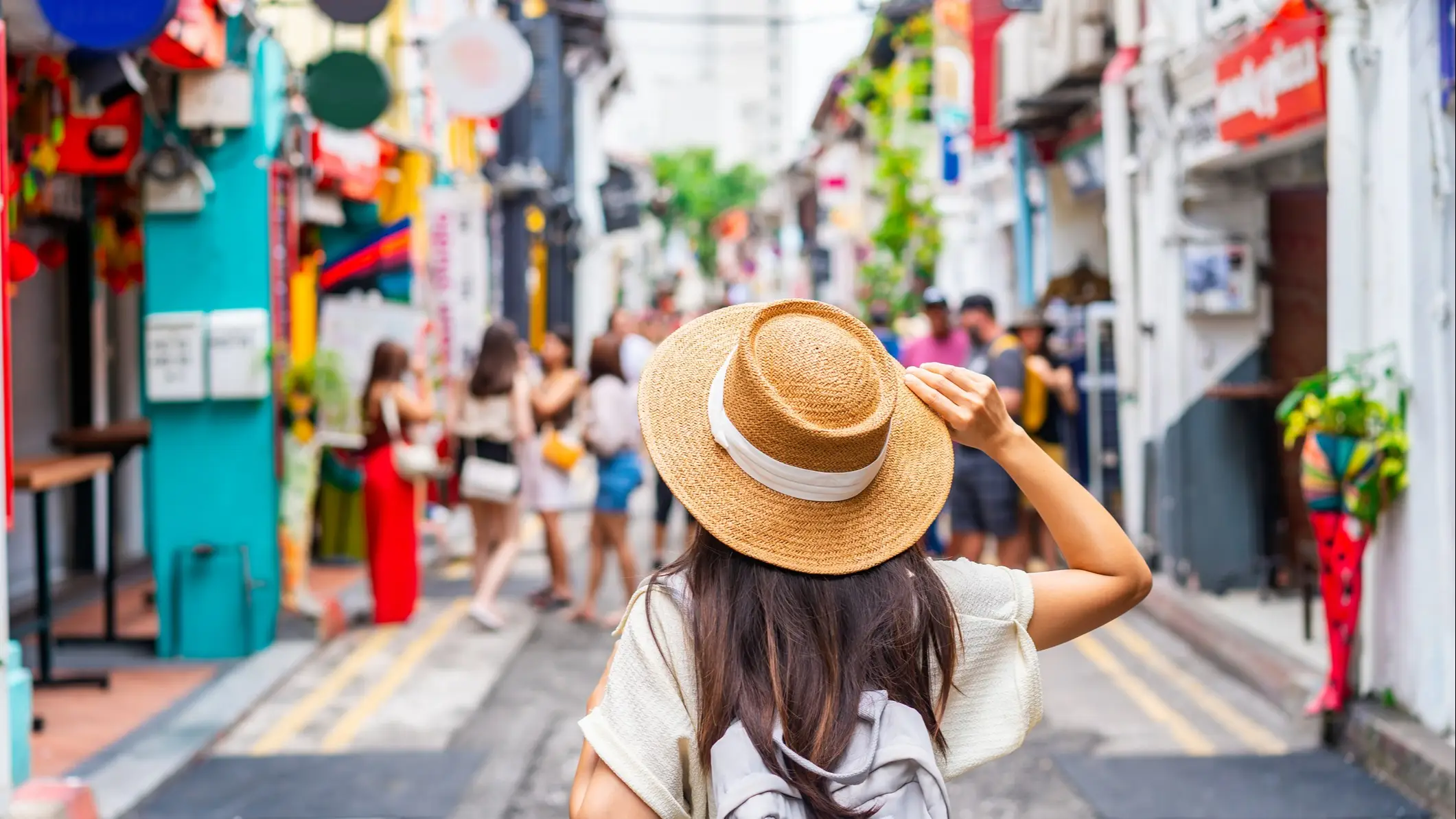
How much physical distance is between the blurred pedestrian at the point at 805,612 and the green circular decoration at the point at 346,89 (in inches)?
286

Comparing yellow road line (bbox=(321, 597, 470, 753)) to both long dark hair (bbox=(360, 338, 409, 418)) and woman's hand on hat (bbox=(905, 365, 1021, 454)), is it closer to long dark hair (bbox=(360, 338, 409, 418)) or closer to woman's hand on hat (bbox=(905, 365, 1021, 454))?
long dark hair (bbox=(360, 338, 409, 418))

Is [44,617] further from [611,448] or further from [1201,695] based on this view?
[1201,695]

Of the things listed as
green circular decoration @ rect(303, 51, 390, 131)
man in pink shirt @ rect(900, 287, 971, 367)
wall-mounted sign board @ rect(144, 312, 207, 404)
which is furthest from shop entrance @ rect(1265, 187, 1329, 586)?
wall-mounted sign board @ rect(144, 312, 207, 404)

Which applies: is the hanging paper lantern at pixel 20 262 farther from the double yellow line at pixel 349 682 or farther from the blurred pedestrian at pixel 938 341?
the blurred pedestrian at pixel 938 341

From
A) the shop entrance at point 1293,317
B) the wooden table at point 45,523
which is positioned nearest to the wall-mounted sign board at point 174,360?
the wooden table at point 45,523

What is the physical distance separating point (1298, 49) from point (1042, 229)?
7621 millimetres

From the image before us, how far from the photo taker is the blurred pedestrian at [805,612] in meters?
2.01

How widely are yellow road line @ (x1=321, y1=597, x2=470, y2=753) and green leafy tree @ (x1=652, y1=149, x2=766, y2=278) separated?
57.2 meters

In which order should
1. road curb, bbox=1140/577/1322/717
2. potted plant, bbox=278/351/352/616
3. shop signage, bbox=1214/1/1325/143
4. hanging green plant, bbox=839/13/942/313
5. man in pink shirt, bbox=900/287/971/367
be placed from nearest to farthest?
road curb, bbox=1140/577/1322/717 → shop signage, bbox=1214/1/1325/143 → potted plant, bbox=278/351/352/616 → man in pink shirt, bbox=900/287/971/367 → hanging green plant, bbox=839/13/942/313

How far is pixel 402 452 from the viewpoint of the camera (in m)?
9.39

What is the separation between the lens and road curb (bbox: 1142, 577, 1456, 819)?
5.65 m

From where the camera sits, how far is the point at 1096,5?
11.8 metres

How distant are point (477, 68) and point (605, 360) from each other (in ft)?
10.5

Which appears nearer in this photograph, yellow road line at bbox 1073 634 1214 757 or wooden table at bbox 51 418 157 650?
yellow road line at bbox 1073 634 1214 757
